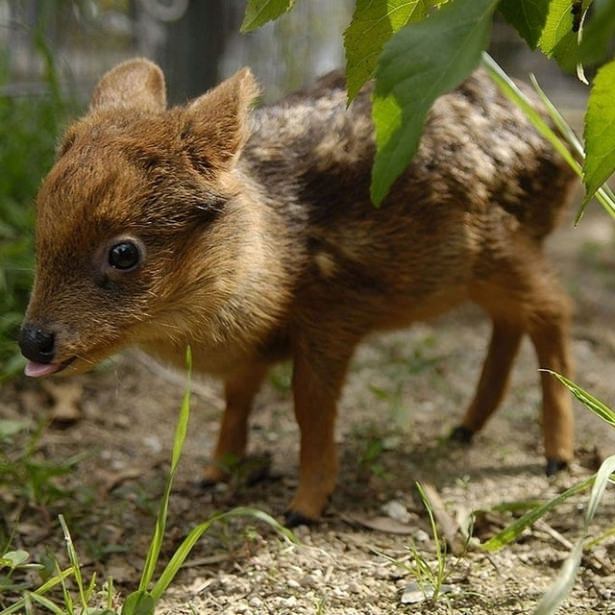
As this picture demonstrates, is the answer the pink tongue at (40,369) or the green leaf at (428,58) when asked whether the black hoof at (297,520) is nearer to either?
the pink tongue at (40,369)

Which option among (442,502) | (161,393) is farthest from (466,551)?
(161,393)

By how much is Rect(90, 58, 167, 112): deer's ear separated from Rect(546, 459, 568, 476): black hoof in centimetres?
231

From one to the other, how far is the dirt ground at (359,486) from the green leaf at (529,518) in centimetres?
14

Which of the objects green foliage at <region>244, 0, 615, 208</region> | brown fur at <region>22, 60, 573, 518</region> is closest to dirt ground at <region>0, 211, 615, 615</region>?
brown fur at <region>22, 60, 573, 518</region>

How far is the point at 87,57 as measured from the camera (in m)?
7.61

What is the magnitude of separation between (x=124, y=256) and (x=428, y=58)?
1543mm

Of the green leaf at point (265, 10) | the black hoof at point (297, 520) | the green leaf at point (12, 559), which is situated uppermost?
the green leaf at point (265, 10)

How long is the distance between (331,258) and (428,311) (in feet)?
2.07

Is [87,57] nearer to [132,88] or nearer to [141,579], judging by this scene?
[132,88]

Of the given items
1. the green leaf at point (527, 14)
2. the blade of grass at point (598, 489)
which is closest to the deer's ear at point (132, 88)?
the green leaf at point (527, 14)

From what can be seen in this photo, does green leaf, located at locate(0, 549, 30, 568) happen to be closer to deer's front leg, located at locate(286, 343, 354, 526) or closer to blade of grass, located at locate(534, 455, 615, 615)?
deer's front leg, located at locate(286, 343, 354, 526)

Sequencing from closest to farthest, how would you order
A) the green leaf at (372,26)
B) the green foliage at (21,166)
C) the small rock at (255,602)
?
Result: the green leaf at (372,26) < the small rock at (255,602) < the green foliage at (21,166)

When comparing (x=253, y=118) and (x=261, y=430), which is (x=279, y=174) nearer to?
(x=253, y=118)

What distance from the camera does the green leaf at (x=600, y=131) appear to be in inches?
90.5
